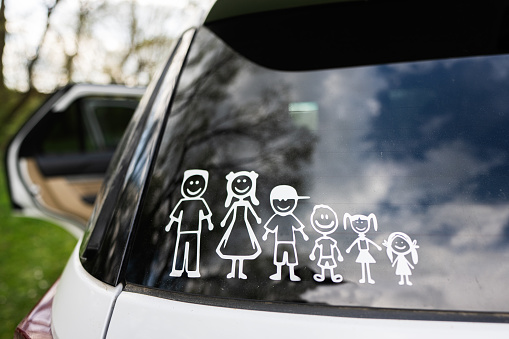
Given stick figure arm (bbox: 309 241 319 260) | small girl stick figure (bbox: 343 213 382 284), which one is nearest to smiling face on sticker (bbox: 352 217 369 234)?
small girl stick figure (bbox: 343 213 382 284)

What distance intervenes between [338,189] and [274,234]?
20 centimetres

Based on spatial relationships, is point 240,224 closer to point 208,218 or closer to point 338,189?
point 208,218

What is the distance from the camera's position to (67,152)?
15.5 ft

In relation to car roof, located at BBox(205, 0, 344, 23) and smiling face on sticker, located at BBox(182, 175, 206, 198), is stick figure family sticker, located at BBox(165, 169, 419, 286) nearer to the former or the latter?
smiling face on sticker, located at BBox(182, 175, 206, 198)

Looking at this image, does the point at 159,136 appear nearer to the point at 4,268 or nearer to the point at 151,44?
the point at 4,268

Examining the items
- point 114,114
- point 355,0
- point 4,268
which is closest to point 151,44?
point 114,114

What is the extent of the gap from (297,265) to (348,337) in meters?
0.20

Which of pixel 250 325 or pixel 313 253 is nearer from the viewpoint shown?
pixel 250 325

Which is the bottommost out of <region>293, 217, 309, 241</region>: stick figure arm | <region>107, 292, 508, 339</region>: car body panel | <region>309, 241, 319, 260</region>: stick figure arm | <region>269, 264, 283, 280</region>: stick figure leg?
<region>107, 292, 508, 339</region>: car body panel

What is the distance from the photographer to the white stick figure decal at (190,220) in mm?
977

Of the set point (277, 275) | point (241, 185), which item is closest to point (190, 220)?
point (241, 185)

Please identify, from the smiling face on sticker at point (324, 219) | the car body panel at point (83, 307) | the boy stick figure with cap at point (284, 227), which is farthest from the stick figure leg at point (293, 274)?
the car body panel at point (83, 307)

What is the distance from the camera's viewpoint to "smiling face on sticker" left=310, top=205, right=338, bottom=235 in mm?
965

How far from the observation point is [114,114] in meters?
5.62
